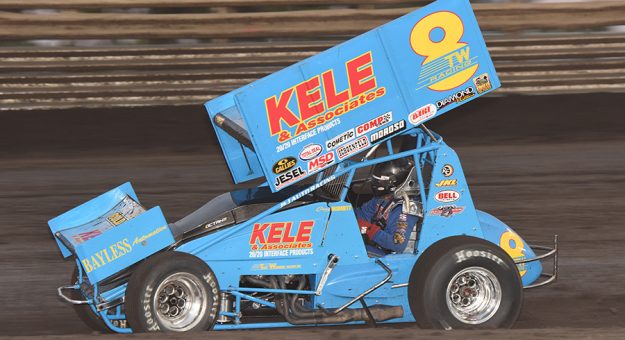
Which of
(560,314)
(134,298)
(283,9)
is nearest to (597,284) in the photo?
(560,314)

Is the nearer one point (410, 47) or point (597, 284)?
point (410, 47)

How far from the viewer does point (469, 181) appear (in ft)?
41.6

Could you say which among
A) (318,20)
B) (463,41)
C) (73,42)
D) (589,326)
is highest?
(73,42)

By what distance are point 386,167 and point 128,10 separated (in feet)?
31.4

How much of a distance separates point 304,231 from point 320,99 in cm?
97

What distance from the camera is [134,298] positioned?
688cm

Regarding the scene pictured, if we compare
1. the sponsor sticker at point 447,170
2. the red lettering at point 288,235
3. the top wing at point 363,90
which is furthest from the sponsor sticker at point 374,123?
the red lettering at point 288,235

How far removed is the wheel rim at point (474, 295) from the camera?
733 centimetres

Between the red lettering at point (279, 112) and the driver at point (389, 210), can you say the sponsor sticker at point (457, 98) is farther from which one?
the red lettering at point (279, 112)

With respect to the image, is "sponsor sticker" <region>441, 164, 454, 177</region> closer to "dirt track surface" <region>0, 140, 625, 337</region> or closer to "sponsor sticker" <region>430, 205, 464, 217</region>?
"sponsor sticker" <region>430, 205, 464, 217</region>

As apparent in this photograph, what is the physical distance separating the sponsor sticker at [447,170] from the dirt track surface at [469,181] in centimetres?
124

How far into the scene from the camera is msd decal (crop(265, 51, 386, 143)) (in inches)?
283

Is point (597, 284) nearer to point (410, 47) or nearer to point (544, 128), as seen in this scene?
point (410, 47)

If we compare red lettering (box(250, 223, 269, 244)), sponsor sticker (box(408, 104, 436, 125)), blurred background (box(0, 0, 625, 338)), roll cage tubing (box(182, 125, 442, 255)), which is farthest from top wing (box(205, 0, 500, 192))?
blurred background (box(0, 0, 625, 338))
